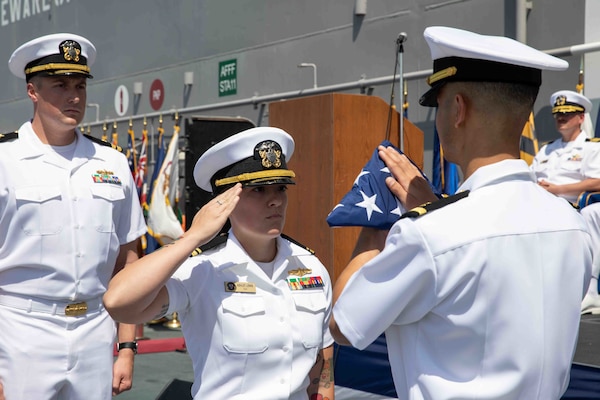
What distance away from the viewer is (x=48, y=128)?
3.04 m

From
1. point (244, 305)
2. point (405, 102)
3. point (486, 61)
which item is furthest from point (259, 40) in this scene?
point (486, 61)

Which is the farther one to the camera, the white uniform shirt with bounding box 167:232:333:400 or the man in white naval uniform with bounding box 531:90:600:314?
the man in white naval uniform with bounding box 531:90:600:314

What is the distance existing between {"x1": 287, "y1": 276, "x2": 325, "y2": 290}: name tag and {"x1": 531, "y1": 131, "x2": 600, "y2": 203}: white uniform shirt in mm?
4514

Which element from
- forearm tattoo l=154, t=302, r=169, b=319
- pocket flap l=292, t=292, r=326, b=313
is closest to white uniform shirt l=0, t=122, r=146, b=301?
forearm tattoo l=154, t=302, r=169, b=319

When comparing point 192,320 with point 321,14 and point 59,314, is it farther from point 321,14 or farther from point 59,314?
point 321,14

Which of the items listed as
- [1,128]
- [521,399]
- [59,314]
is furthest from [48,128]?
[1,128]

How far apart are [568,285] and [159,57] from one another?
11299mm

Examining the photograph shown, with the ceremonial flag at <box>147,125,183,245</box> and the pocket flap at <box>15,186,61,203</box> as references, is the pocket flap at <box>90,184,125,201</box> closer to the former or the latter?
the pocket flap at <box>15,186,61,203</box>

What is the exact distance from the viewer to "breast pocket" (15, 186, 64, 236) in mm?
2891

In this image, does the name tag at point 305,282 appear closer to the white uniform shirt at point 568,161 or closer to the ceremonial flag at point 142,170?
the white uniform shirt at point 568,161

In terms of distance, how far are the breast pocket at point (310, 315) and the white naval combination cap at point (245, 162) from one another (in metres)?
0.35

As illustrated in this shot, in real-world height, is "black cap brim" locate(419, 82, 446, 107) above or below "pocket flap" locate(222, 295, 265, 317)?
above

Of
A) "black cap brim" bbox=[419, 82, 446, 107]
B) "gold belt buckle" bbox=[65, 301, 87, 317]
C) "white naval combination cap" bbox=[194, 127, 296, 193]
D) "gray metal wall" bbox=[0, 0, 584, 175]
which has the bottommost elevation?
"gold belt buckle" bbox=[65, 301, 87, 317]

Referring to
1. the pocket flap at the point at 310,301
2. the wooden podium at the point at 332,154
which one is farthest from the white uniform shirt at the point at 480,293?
the wooden podium at the point at 332,154
